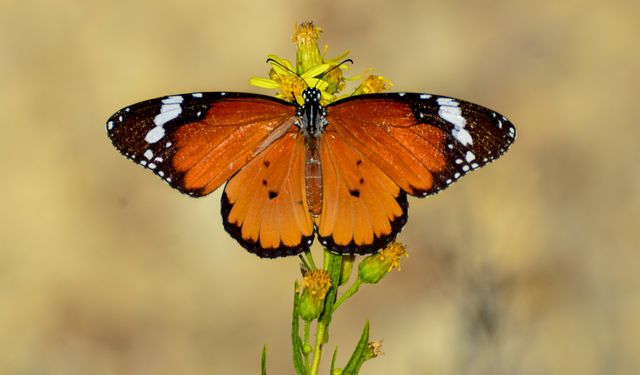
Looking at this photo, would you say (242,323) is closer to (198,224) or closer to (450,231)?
(198,224)

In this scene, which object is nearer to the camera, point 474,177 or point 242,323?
point 242,323

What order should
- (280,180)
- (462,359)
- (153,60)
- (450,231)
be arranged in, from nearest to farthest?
(280,180) → (462,359) → (450,231) → (153,60)

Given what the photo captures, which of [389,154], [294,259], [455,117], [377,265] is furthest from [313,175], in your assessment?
[294,259]

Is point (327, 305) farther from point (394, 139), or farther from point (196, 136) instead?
point (196, 136)

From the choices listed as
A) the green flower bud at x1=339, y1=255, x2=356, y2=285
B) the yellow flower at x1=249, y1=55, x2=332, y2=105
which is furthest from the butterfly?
the green flower bud at x1=339, y1=255, x2=356, y2=285

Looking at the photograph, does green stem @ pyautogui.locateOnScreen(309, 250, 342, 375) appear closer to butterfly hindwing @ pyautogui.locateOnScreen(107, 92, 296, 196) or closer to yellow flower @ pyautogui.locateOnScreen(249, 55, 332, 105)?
butterfly hindwing @ pyautogui.locateOnScreen(107, 92, 296, 196)
